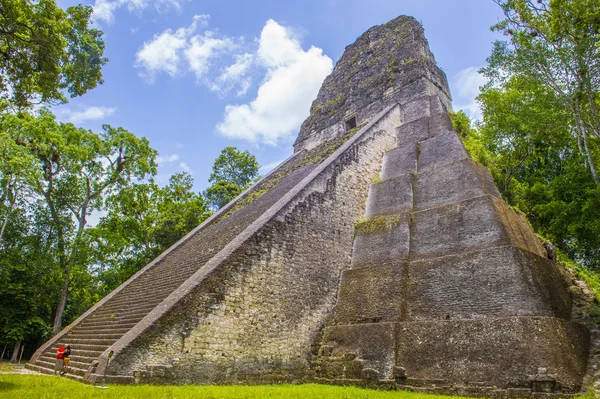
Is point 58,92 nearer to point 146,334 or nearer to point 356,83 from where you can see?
point 146,334

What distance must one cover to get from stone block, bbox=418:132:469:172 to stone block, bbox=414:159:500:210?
0.43m

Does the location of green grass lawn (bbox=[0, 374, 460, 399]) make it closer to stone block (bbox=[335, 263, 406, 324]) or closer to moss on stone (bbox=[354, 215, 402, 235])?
stone block (bbox=[335, 263, 406, 324])

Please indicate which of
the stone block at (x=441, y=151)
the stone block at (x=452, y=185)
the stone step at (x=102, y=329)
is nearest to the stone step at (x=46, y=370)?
the stone step at (x=102, y=329)

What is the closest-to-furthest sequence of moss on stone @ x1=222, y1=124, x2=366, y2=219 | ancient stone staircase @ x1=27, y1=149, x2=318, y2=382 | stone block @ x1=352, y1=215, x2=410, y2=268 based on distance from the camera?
ancient stone staircase @ x1=27, y1=149, x2=318, y2=382
stone block @ x1=352, y1=215, x2=410, y2=268
moss on stone @ x1=222, y1=124, x2=366, y2=219

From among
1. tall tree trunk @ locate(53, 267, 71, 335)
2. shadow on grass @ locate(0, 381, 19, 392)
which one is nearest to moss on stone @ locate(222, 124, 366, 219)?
tall tree trunk @ locate(53, 267, 71, 335)

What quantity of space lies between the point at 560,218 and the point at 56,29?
43.1 ft

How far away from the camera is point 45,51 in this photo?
17.9 feet

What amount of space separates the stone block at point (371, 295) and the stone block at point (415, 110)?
23.2 feet

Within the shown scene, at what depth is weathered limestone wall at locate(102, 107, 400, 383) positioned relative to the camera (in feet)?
18.3

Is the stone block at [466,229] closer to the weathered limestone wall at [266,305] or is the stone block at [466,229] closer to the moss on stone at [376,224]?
the moss on stone at [376,224]

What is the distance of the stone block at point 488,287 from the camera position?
5.83 metres

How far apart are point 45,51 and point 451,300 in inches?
313

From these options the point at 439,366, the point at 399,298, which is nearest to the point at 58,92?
the point at 399,298

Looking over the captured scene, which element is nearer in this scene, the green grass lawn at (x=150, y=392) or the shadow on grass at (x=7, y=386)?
the green grass lawn at (x=150, y=392)
